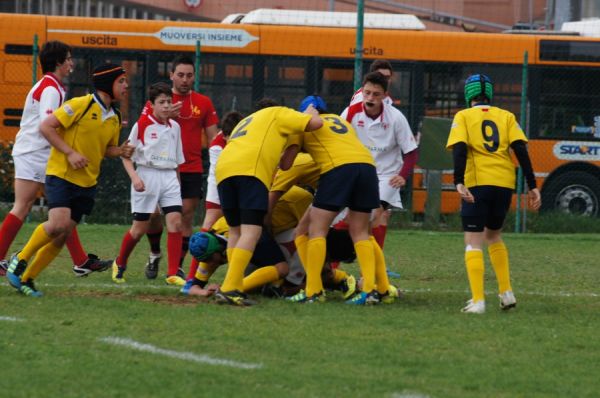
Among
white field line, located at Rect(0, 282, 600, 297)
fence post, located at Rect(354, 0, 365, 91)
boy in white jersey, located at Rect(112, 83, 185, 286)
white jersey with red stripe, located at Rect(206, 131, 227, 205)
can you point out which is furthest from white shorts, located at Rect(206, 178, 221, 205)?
fence post, located at Rect(354, 0, 365, 91)

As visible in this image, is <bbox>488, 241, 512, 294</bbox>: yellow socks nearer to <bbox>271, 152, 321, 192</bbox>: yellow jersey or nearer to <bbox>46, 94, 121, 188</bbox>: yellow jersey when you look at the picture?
<bbox>271, 152, 321, 192</bbox>: yellow jersey

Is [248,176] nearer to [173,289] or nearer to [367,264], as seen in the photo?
[367,264]

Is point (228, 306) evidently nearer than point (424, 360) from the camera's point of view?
No

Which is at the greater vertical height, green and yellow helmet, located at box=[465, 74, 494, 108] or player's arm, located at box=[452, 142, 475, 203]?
green and yellow helmet, located at box=[465, 74, 494, 108]

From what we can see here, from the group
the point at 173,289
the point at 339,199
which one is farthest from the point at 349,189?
the point at 173,289

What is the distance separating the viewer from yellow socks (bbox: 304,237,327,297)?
912 centimetres

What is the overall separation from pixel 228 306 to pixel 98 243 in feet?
20.9

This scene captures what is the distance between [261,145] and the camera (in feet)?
29.3

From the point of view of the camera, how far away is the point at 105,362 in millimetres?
6480

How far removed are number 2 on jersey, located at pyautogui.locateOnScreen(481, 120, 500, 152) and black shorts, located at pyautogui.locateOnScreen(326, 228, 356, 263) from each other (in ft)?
4.74

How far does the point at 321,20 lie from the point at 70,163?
1232cm

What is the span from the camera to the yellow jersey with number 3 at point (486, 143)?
356 inches

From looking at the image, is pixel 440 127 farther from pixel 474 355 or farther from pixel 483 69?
pixel 474 355

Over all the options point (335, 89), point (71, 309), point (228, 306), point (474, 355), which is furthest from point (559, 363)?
point (335, 89)
